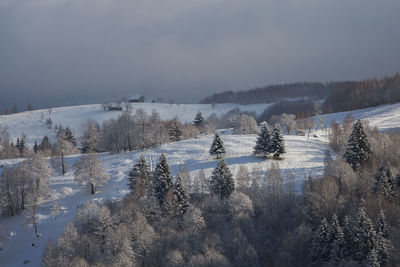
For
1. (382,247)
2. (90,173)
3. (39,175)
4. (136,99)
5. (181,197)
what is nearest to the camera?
(382,247)

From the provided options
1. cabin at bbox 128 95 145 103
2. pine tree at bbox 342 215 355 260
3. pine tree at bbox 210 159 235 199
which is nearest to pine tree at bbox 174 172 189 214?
pine tree at bbox 210 159 235 199

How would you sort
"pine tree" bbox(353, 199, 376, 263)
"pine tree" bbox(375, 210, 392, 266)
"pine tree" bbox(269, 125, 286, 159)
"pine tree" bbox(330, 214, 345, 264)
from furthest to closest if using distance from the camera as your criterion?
"pine tree" bbox(269, 125, 286, 159), "pine tree" bbox(330, 214, 345, 264), "pine tree" bbox(353, 199, 376, 263), "pine tree" bbox(375, 210, 392, 266)

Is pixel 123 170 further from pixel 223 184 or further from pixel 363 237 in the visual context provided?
pixel 363 237

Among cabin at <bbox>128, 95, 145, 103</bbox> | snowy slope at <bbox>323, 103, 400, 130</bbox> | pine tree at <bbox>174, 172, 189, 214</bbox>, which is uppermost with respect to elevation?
cabin at <bbox>128, 95, 145, 103</bbox>

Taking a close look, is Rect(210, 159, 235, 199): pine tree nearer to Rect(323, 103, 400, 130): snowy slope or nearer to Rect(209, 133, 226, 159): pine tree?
Rect(209, 133, 226, 159): pine tree

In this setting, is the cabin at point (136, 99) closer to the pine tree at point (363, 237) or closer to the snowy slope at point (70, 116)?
the snowy slope at point (70, 116)

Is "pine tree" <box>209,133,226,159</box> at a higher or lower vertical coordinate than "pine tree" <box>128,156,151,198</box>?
higher

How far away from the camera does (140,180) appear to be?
46219 mm

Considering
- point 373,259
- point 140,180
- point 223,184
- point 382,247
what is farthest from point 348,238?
point 140,180

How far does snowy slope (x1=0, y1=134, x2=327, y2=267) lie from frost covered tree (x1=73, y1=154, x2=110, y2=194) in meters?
1.64

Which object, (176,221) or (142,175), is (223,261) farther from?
(142,175)

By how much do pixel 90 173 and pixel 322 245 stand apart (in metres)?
35.0

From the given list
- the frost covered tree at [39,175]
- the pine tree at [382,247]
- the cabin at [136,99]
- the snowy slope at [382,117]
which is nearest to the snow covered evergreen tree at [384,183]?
the pine tree at [382,247]

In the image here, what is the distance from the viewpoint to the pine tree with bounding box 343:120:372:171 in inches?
1833
